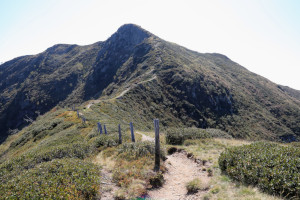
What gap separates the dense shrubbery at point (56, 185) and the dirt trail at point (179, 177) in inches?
121

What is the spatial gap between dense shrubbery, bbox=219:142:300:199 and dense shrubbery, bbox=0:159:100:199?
21.7 feet

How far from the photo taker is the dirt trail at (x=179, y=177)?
809 centimetres

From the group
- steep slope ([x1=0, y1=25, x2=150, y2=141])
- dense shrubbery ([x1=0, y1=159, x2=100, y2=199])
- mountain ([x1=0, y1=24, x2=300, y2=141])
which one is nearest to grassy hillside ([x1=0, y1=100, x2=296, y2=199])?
dense shrubbery ([x1=0, y1=159, x2=100, y2=199])

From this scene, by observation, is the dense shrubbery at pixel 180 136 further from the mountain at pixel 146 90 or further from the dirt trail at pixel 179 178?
the mountain at pixel 146 90

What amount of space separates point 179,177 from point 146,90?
55.4m

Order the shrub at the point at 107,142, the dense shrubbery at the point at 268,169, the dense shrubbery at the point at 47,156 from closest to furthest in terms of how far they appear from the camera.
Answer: the dense shrubbery at the point at 268,169, the dense shrubbery at the point at 47,156, the shrub at the point at 107,142

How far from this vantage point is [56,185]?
679cm

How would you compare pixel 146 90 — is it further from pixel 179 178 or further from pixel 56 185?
pixel 56 185

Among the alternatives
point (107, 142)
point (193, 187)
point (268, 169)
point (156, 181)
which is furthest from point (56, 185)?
point (107, 142)

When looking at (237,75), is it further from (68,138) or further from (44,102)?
(44,102)

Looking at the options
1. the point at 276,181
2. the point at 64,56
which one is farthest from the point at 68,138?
the point at 64,56

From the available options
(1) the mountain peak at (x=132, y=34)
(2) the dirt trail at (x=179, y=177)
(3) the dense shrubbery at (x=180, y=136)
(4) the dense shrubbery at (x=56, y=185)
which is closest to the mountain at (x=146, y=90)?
(1) the mountain peak at (x=132, y=34)

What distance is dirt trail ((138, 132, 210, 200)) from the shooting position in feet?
26.5

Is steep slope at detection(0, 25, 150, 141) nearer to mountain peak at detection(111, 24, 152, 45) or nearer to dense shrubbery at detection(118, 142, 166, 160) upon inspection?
mountain peak at detection(111, 24, 152, 45)
